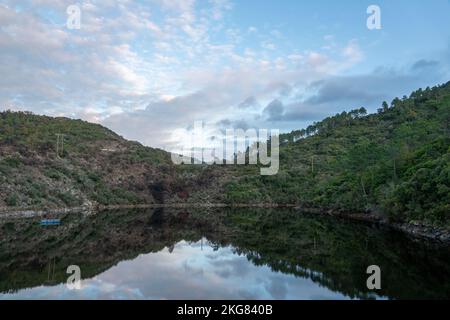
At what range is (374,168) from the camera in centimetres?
5766

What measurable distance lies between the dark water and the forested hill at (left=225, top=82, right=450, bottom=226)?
185 inches

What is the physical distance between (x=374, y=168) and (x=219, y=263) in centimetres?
3913

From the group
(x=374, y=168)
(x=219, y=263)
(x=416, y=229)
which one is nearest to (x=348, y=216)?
(x=374, y=168)

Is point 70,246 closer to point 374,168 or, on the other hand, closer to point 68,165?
point 374,168

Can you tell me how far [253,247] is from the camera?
102 ft

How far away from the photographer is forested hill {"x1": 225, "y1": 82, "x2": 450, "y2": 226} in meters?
37.4

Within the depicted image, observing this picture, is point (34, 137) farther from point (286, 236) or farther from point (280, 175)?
point (286, 236)

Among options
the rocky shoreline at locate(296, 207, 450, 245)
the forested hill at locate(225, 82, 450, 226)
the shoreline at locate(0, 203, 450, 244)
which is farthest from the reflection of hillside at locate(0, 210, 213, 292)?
the forested hill at locate(225, 82, 450, 226)

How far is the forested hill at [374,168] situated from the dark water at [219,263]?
4.71 m

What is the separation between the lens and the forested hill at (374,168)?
123ft

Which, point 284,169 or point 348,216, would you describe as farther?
point 284,169

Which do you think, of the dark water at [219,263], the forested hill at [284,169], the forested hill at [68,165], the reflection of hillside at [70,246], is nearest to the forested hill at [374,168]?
the forested hill at [284,169]

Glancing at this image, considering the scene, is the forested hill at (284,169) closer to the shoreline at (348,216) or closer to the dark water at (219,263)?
the shoreline at (348,216)
